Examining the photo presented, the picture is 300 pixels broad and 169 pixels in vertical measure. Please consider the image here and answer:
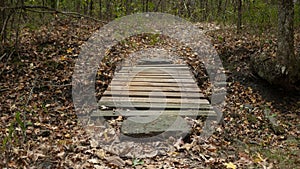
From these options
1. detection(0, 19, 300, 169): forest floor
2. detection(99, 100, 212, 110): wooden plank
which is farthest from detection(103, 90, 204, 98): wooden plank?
detection(0, 19, 300, 169): forest floor

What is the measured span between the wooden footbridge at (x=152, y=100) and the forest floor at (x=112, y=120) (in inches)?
10.5

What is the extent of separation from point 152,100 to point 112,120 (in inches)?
31.7

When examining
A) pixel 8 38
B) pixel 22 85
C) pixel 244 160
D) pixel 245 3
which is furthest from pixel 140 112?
pixel 245 3

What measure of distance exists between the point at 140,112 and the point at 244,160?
164 centimetres

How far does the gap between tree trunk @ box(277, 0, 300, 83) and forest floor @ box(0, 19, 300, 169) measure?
454 mm

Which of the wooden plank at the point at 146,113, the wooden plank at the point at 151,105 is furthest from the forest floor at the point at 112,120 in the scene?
the wooden plank at the point at 151,105

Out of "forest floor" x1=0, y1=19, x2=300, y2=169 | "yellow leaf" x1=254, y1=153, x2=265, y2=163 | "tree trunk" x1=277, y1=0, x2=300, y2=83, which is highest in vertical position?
"tree trunk" x1=277, y1=0, x2=300, y2=83

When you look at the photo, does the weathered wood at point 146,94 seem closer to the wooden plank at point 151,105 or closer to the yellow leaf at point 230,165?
the wooden plank at point 151,105

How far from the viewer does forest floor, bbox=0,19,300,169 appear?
12.6ft

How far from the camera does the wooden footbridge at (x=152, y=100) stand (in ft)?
14.8

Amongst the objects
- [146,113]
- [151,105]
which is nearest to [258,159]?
[146,113]

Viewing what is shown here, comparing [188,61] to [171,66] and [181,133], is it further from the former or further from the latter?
[181,133]

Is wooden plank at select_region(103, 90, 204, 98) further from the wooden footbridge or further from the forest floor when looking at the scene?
the forest floor

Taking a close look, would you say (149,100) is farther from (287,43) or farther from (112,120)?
(287,43)
